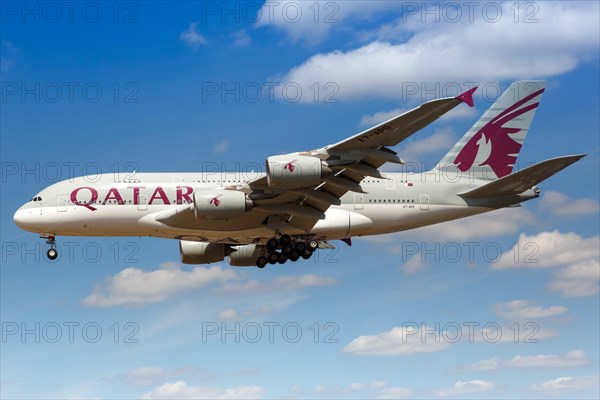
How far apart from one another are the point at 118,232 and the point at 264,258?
769 cm

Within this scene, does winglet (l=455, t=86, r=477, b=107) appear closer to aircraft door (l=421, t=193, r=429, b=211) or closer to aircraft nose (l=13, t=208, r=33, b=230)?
aircraft door (l=421, t=193, r=429, b=211)

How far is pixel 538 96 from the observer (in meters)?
49.5

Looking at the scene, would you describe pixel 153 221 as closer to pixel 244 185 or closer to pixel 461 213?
pixel 244 185

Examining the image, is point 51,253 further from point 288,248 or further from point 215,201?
point 288,248

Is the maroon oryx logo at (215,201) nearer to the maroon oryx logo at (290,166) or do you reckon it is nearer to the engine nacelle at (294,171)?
the engine nacelle at (294,171)

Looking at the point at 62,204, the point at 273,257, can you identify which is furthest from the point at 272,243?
the point at 62,204

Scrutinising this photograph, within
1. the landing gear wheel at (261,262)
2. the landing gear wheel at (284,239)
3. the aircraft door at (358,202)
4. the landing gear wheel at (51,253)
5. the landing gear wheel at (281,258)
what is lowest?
the landing gear wheel at (281,258)

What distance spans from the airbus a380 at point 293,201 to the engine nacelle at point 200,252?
0.39 ft

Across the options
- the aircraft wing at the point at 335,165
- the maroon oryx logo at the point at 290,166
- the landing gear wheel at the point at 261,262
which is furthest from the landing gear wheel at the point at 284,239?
the maroon oryx logo at the point at 290,166

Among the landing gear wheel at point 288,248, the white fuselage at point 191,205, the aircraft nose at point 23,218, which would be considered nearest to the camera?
the white fuselage at point 191,205

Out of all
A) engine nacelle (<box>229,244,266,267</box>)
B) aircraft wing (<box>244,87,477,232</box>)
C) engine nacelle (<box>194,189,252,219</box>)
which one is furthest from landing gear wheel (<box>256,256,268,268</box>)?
engine nacelle (<box>194,189,252,219</box>)

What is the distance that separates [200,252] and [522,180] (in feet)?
56.0

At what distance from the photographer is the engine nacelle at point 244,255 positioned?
49.5 metres

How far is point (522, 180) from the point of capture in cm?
4322
